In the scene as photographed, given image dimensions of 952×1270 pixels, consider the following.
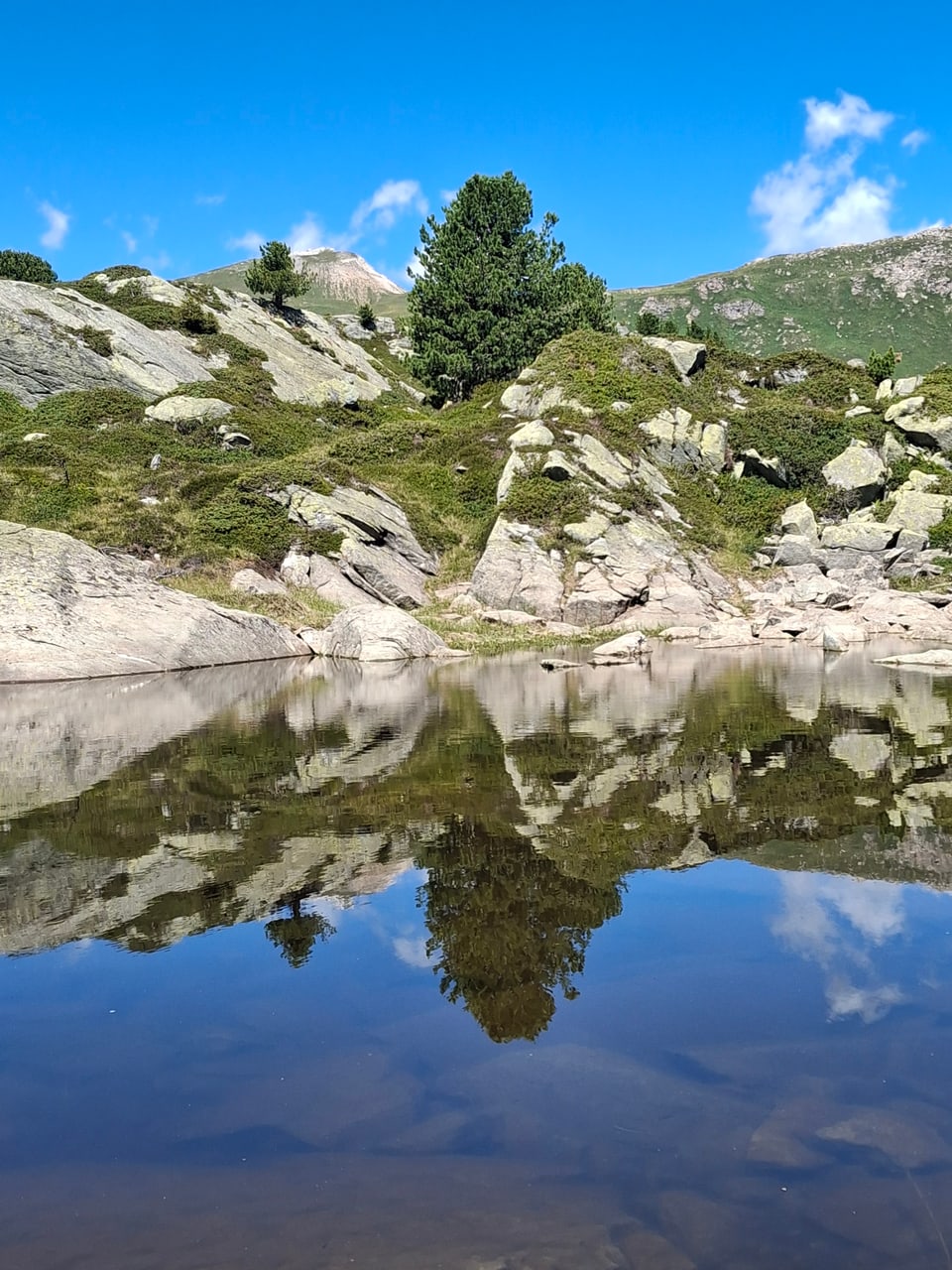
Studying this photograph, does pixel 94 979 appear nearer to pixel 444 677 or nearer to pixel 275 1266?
pixel 275 1266

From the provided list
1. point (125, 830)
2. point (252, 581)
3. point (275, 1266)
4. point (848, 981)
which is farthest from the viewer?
point (252, 581)

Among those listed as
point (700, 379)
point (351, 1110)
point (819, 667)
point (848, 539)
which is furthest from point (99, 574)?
point (700, 379)

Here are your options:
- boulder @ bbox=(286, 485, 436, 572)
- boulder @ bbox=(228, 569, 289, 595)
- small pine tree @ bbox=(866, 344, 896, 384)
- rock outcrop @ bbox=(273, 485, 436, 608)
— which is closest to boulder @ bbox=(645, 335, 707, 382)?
small pine tree @ bbox=(866, 344, 896, 384)

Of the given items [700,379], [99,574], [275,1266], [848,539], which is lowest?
[275,1266]

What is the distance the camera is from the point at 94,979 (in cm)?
585

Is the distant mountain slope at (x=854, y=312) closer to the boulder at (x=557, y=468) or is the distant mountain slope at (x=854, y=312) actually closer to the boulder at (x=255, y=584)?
the boulder at (x=557, y=468)

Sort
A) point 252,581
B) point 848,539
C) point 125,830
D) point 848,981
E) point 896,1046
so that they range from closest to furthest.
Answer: point 896,1046
point 848,981
point 125,830
point 252,581
point 848,539

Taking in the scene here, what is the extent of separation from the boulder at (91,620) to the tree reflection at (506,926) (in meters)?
18.2

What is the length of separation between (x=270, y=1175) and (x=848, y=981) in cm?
360

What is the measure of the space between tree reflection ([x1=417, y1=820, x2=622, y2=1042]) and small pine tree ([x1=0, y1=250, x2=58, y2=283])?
289 ft

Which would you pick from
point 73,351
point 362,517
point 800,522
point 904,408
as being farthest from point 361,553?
point 904,408

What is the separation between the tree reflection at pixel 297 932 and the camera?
6207mm

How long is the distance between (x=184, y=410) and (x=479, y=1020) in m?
52.6

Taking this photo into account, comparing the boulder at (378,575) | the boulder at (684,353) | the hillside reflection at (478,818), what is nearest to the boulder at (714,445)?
the boulder at (684,353)
